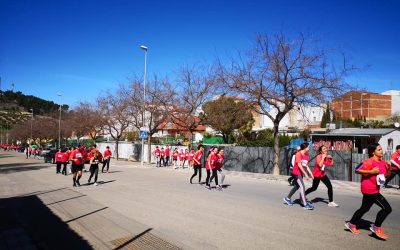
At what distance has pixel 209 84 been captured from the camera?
31344 millimetres

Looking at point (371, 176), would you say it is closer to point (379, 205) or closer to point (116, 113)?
point (379, 205)

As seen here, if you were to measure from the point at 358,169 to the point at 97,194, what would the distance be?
9.14m

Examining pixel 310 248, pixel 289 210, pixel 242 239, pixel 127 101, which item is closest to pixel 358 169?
pixel 310 248

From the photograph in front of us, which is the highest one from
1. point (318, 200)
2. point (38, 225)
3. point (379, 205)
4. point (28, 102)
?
point (28, 102)

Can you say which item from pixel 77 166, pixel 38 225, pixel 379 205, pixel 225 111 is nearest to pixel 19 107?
pixel 225 111

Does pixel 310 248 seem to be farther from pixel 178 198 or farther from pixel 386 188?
pixel 386 188

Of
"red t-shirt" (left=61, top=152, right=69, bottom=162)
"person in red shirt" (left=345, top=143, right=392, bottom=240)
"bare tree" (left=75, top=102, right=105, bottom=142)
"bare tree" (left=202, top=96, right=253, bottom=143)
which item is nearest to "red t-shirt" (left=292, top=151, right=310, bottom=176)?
"person in red shirt" (left=345, top=143, right=392, bottom=240)

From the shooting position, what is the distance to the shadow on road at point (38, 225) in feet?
22.6

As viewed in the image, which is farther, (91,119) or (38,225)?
(91,119)

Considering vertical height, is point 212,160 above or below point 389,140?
below

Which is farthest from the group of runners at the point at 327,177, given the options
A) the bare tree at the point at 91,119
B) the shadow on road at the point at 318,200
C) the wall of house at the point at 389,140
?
the bare tree at the point at 91,119

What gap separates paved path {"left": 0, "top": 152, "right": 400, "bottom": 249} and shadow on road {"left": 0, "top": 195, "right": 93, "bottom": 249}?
0.06 feet

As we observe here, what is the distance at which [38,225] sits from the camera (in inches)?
332

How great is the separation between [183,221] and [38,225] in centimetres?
319
